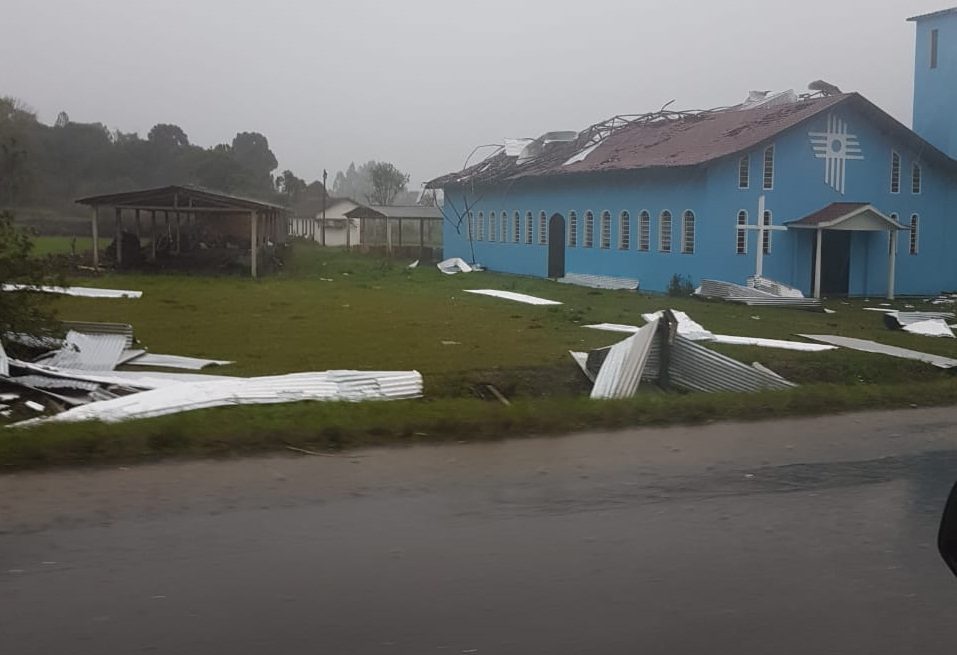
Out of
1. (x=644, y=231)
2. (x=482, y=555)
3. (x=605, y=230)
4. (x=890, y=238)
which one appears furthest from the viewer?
(x=605, y=230)

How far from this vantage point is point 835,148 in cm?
3052

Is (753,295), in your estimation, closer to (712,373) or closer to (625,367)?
(712,373)

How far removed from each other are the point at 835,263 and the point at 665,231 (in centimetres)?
534

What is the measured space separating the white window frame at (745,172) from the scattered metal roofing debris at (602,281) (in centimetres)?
476

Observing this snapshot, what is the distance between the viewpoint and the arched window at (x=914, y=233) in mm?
32125

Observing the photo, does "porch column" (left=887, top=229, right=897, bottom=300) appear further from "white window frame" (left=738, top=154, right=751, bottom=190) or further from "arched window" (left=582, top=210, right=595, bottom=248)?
"arched window" (left=582, top=210, right=595, bottom=248)

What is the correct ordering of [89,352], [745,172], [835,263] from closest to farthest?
[89,352], [745,172], [835,263]

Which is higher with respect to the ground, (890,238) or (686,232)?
(686,232)

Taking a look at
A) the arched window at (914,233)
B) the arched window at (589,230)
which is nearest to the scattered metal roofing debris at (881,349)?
the arched window at (914,233)

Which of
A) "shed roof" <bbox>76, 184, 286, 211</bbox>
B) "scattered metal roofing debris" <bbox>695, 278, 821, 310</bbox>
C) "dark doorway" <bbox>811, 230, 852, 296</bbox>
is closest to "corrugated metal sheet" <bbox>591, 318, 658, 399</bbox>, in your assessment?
"scattered metal roofing debris" <bbox>695, 278, 821, 310</bbox>

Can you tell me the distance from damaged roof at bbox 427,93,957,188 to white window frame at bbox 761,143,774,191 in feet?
1.85

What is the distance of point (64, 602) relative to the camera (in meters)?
4.80

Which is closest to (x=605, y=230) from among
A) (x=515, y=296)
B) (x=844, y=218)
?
(x=515, y=296)

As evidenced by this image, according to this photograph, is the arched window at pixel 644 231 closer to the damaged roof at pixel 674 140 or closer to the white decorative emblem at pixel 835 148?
the damaged roof at pixel 674 140
